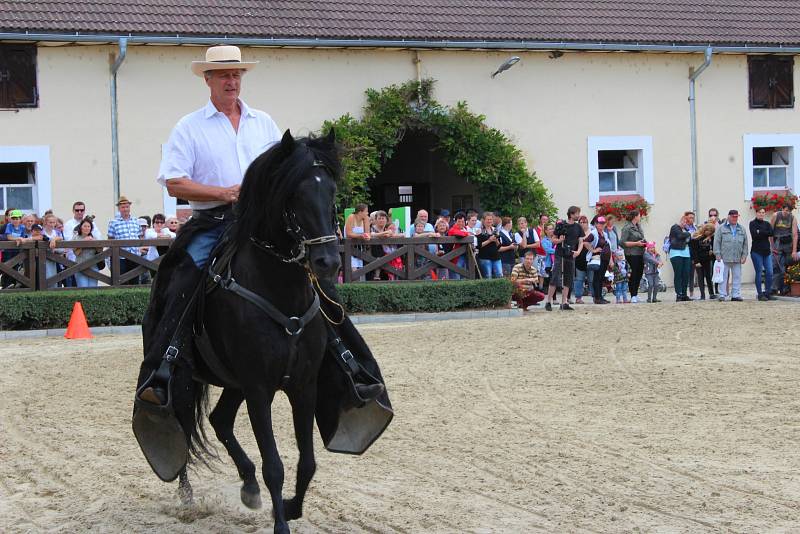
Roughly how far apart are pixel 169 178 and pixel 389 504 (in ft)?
7.73

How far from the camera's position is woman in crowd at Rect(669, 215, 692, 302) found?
73.0 feet

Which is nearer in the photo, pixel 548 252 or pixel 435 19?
Result: pixel 548 252

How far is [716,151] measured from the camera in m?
28.5

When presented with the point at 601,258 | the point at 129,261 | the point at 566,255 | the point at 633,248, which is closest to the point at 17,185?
the point at 129,261

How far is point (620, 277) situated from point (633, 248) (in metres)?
0.62

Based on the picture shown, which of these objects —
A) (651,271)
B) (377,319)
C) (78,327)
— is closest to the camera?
(78,327)

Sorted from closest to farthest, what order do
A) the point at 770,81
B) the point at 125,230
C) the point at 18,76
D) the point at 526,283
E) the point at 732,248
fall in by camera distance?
the point at 125,230 < the point at 526,283 < the point at 732,248 < the point at 18,76 < the point at 770,81

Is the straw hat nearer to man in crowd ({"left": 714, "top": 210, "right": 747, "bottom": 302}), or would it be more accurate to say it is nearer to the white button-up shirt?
the white button-up shirt

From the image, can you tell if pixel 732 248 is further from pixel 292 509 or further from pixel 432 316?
pixel 292 509

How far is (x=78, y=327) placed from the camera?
16953 millimetres

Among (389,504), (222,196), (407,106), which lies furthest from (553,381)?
(407,106)

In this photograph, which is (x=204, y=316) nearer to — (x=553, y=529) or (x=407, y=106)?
(x=553, y=529)

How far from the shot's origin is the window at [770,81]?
28812 millimetres

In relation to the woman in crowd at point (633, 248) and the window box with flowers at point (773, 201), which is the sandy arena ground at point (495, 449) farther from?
the window box with flowers at point (773, 201)
